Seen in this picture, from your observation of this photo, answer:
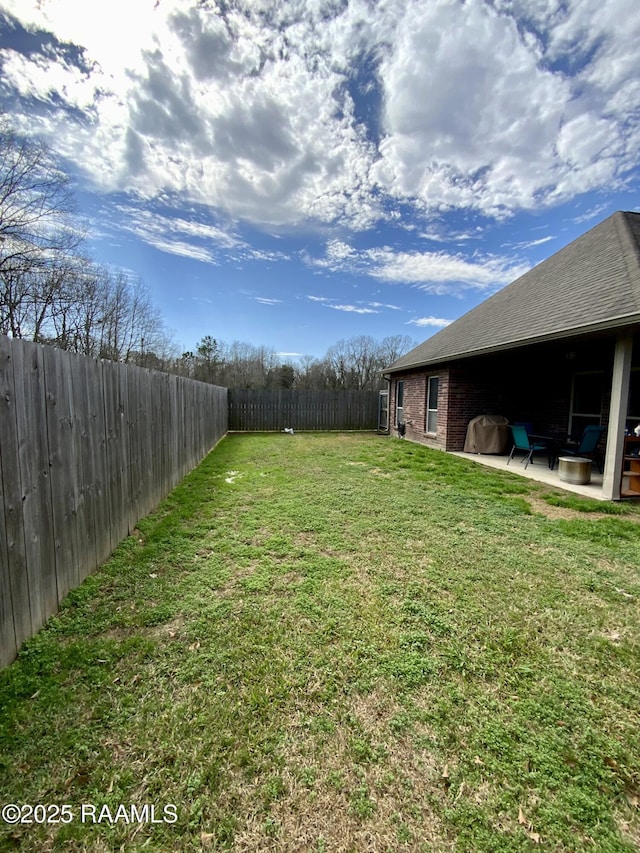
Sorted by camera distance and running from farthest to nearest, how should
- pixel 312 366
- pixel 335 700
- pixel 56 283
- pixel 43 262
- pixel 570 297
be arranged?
pixel 312 366 < pixel 56 283 < pixel 43 262 < pixel 570 297 < pixel 335 700

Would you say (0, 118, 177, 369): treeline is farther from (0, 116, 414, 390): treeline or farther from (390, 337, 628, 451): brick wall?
(390, 337, 628, 451): brick wall

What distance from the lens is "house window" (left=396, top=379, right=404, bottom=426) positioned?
1292cm

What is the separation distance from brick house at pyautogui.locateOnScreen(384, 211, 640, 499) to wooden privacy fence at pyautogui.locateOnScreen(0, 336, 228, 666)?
5864 mm

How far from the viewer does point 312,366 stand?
26984 mm

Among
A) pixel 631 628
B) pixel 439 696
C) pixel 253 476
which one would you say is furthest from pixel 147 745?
pixel 253 476

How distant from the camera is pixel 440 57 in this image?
6.58m

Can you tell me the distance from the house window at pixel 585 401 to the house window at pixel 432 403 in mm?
3143

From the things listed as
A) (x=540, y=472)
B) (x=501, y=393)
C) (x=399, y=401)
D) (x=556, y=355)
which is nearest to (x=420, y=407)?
(x=399, y=401)

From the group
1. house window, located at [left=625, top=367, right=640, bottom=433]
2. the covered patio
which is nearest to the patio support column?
the covered patio

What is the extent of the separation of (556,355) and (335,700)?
861 centimetres

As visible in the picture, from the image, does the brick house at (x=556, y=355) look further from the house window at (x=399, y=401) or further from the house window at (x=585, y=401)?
the house window at (x=399, y=401)

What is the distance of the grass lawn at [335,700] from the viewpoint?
1.22 m

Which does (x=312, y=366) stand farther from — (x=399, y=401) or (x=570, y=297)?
(x=570, y=297)

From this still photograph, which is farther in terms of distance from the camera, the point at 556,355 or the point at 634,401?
the point at 556,355
